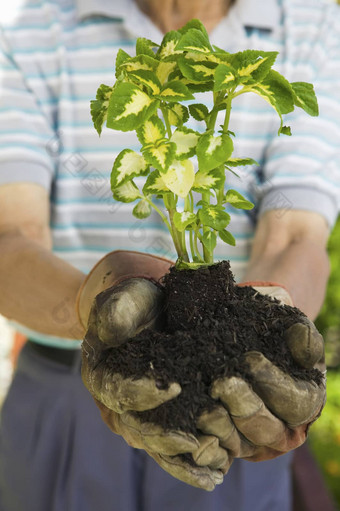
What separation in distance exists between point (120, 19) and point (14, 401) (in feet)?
4.57

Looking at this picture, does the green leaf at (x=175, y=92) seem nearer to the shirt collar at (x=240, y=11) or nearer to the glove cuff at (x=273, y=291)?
the glove cuff at (x=273, y=291)

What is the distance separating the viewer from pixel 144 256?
4.29ft

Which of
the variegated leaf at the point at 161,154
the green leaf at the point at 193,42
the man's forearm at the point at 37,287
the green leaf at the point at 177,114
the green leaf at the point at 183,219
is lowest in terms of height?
the man's forearm at the point at 37,287

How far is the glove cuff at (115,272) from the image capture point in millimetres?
1229

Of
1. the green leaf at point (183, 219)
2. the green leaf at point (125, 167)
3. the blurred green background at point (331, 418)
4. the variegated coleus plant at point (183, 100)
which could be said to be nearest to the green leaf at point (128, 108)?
the variegated coleus plant at point (183, 100)

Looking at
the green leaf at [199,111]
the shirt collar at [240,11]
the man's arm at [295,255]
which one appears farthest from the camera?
the shirt collar at [240,11]

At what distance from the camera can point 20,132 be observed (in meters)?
1.79

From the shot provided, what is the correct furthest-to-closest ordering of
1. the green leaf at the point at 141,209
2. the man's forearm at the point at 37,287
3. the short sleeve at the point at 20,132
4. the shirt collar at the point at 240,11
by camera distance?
the shirt collar at the point at 240,11 < the short sleeve at the point at 20,132 < the man's forearm at the point at 37,287 < the green leaf at the point at 141,209

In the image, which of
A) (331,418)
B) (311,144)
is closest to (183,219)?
(311,144)

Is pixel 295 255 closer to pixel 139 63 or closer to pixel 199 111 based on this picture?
pixel 199 111

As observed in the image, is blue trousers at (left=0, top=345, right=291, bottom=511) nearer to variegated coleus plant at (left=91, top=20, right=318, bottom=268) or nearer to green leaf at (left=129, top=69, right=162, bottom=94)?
variegated coleus plant at (left=91, top=20, right=318, bottom=268)

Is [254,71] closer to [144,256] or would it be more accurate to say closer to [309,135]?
[144,256]

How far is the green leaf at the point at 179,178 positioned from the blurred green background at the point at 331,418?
7.21 feet

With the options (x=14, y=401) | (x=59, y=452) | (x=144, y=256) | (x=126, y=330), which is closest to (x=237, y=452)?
(x=126, y=330)
